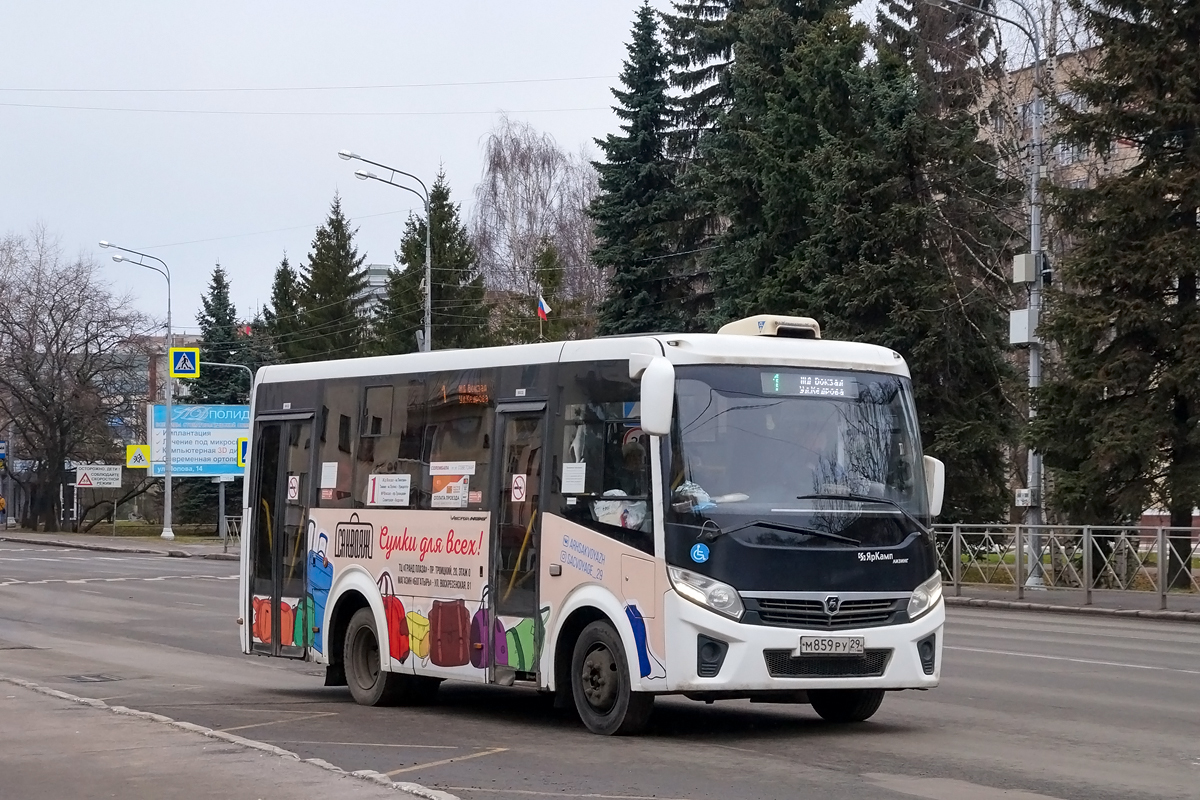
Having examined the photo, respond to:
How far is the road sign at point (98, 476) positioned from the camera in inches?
2628

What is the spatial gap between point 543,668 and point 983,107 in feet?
112

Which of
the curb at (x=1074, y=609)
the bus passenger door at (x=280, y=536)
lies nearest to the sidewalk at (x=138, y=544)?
the curb at (x=1074, y=609)

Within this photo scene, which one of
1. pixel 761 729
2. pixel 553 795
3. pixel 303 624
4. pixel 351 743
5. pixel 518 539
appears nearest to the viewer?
pixel 553 795

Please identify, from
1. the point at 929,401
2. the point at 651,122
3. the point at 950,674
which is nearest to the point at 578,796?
the point at 950,674

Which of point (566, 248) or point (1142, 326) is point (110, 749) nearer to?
point (1142, 326)

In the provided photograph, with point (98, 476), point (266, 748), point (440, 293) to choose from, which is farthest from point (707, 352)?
point (440, 293)

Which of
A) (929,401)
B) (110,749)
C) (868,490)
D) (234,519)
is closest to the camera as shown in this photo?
(110,749)

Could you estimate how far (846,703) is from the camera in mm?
11172

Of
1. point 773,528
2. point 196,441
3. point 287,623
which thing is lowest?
point 287,623

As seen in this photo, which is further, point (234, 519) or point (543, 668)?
point (234, 519)

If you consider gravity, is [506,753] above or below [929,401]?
below

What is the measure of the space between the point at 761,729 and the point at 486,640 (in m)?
2.05

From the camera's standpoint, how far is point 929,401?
1448 inches

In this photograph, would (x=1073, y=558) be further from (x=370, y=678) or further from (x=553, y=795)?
(x=553, y=795)
